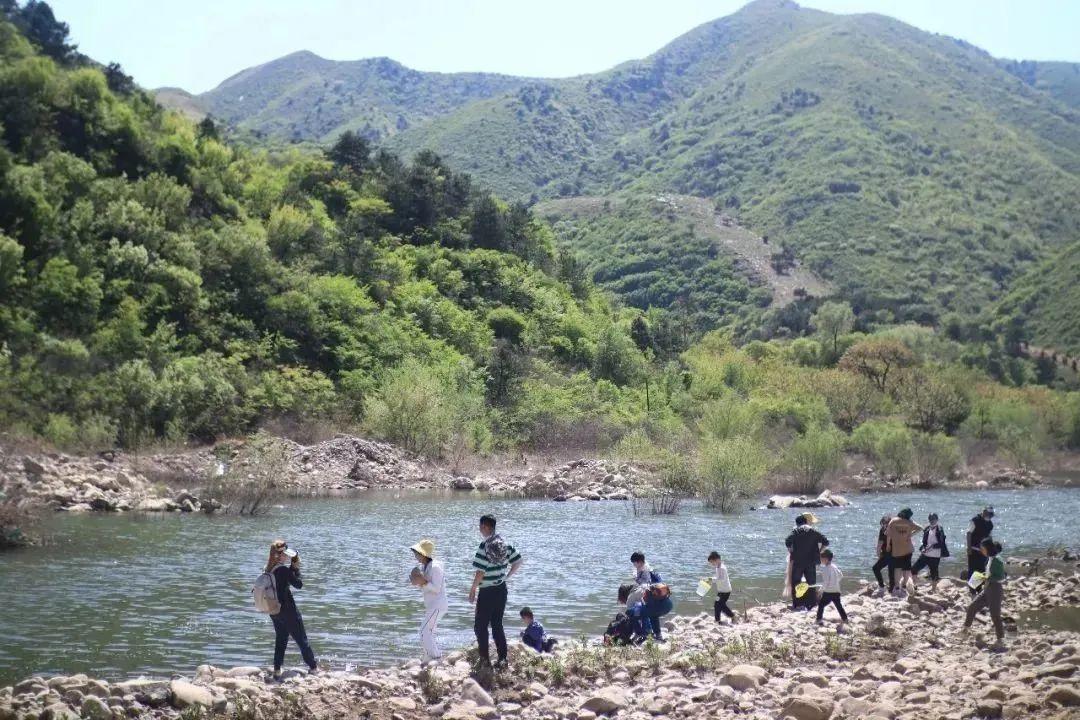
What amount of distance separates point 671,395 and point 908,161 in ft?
412

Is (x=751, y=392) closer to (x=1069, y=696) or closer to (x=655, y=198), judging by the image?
(x=1069, y=696)

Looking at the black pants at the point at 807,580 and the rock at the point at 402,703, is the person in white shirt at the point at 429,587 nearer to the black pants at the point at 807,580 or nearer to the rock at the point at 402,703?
the rock at the point at 402,703

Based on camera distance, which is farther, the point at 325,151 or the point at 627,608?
the point at 325,151

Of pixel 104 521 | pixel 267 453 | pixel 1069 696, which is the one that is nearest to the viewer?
pixel 1069 696

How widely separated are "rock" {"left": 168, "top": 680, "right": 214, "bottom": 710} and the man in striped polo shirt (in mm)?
3403

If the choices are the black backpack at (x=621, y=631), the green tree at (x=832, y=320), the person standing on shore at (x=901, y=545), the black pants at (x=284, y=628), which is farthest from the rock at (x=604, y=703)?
the green tree at (x=832, y=320)

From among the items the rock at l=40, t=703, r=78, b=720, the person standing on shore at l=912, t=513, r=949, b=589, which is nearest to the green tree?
the person standing on shore at l=912, t=513, r=949, b=589

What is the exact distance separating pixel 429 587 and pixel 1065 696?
25.9 ft

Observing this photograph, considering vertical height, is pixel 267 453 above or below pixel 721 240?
below

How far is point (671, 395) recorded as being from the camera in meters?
85.6

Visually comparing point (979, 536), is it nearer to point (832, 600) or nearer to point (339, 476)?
point (832, 600)

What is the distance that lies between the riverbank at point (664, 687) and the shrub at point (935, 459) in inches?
2005

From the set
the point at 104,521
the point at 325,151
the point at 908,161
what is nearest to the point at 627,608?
the point at 104,521

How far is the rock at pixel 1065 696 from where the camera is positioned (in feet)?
35.6
